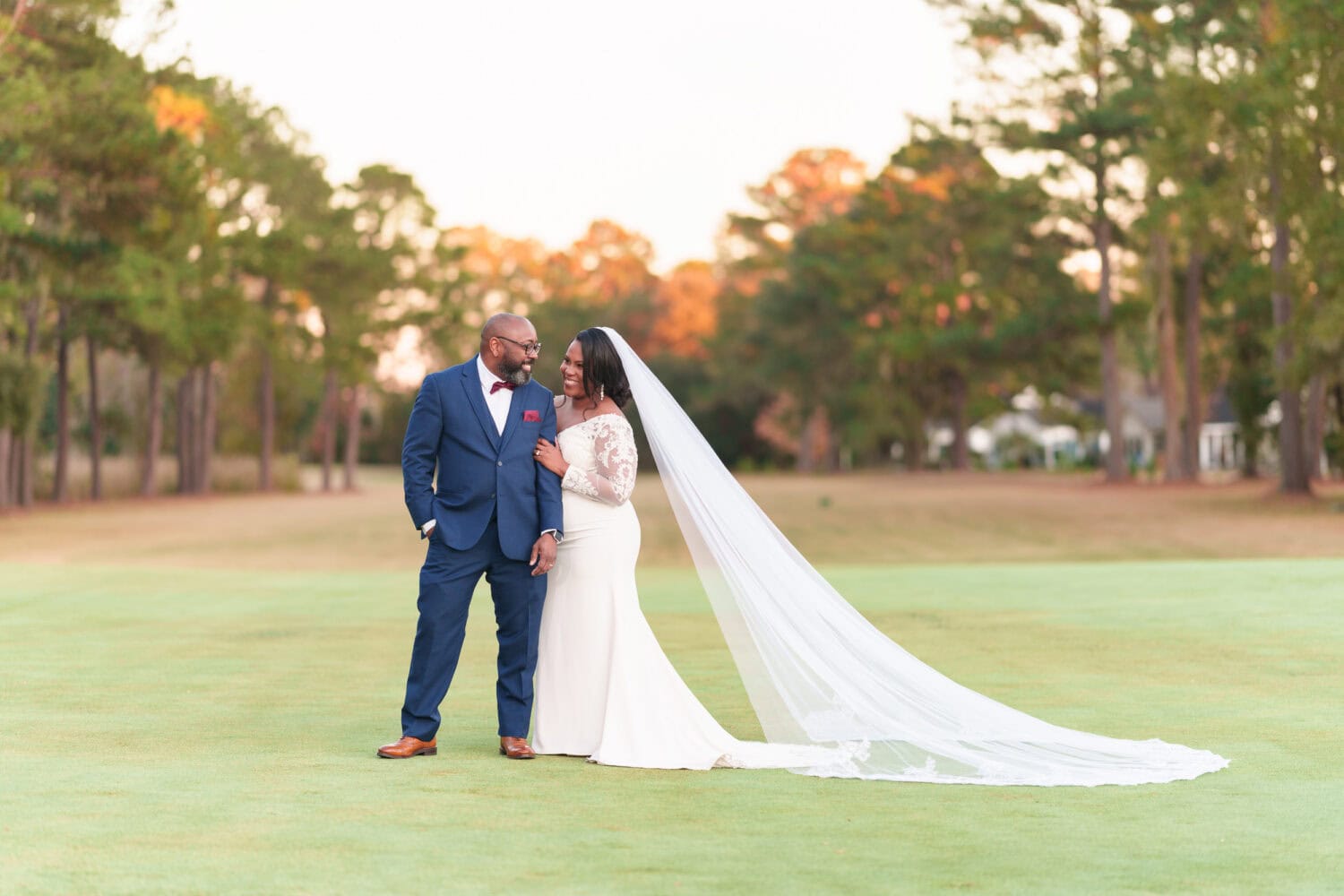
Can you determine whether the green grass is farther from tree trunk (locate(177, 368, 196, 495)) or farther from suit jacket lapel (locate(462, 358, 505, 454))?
tree trunk (locate(177, 368, 196, 495))

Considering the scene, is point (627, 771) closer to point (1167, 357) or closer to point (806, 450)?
point (1167, 357)

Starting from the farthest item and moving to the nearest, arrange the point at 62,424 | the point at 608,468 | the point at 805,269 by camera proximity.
Answer: 1. the point at 805,269
2. the point at 62,424
3. the point at 608,468

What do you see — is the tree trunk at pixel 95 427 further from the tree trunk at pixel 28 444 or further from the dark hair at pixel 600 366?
the dark hair at pixel 600 366

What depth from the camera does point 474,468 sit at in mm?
8094

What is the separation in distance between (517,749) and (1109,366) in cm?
5215

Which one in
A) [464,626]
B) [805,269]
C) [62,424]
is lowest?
[464,626]

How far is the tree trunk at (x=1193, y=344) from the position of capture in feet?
179

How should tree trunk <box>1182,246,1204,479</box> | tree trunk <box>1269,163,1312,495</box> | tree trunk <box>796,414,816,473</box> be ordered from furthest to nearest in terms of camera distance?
tree trunk <box>796,414,816,473</box> < tree trunk <box>1182,246,1204,479</box> < tree trunk <box>1269,163,1312,495</box>

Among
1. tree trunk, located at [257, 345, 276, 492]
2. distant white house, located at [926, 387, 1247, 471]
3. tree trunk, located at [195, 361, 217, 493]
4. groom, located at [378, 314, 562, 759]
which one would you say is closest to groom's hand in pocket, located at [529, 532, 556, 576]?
groom, located at [378, 314, 562, 759]

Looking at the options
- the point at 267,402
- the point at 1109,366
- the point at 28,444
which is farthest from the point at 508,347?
the point at 267,402

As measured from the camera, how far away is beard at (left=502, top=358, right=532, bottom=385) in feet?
26.3

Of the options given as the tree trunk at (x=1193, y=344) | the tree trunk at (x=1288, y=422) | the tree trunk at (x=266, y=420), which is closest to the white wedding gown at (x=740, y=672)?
the tree trunk at (x=1288, y=422)

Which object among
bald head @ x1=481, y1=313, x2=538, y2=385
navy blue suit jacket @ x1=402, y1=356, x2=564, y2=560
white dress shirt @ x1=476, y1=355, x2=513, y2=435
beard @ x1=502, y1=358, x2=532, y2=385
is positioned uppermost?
bald head @ x1=481, y1=313, x2=538, y2=385

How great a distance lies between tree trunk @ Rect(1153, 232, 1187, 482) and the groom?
4864cm
